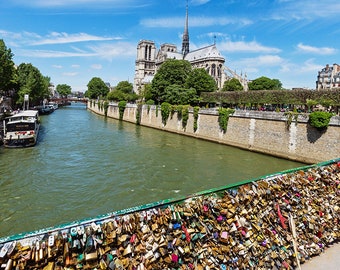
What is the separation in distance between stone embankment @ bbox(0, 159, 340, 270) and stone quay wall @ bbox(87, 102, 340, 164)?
533 inches

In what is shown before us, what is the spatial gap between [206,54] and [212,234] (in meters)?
71.4

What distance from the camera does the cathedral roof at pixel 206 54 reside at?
228 feet

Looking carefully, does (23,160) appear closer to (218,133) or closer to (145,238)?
(145,238)

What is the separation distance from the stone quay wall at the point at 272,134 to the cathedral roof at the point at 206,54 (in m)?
42.4

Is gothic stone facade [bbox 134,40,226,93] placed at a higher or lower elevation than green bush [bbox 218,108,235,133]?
higher

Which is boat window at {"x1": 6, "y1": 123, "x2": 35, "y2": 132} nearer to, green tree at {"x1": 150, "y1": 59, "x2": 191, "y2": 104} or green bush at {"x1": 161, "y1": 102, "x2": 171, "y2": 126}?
green bush at {"x1": 161, "y1": 102, "x2": 171, "y2": 126}

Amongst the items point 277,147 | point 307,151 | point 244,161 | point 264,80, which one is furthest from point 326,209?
point 264,80

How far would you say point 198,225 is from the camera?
13.7 ft

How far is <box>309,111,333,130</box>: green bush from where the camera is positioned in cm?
→ 1788

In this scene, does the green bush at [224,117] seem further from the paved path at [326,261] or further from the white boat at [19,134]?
the paved path at [326,261]

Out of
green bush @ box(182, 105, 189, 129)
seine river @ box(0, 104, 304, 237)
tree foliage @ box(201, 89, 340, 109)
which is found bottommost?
seine river @ box(0, 104, 304, 237)

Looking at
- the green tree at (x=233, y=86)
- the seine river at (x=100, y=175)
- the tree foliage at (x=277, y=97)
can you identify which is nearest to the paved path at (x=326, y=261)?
the seine river at (x=100, y=175)

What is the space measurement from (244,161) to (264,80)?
49.0 metres

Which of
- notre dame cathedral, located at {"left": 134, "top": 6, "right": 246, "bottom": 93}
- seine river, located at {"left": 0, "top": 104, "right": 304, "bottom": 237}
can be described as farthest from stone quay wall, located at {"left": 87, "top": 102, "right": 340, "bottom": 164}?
notre dame cathedral, located at {"left": 134, "top": 6, "right": 246, "bottom": 93}
